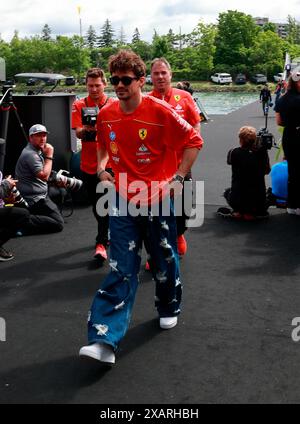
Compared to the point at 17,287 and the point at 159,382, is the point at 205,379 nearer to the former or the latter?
the point at 159,382

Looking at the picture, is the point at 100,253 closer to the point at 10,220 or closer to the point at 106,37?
the point at 10,220

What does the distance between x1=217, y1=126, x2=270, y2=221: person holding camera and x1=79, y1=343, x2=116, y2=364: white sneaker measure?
3.69 meters

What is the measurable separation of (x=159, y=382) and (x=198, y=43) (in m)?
103

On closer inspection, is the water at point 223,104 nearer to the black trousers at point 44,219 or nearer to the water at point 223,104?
the water at point 223,104

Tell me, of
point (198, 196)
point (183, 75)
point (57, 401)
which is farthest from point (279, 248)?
point (183, 75)

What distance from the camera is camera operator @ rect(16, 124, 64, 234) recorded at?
623 centimetres

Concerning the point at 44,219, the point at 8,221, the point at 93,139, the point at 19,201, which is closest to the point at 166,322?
the point at 93,139

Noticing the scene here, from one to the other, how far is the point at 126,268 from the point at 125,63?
1276 millimetres

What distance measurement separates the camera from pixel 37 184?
6.37m

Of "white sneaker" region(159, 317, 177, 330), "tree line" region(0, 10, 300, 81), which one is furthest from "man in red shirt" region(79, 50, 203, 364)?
"tree line" region(0, 10, 300, 81)

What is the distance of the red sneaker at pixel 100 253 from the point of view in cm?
528

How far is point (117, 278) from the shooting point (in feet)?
11.4

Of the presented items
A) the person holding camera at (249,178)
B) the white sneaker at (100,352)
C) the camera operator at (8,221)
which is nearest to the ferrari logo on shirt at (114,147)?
the white sneaker at (100,352)

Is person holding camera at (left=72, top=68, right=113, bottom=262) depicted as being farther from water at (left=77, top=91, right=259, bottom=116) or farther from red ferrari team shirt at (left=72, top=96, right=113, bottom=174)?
water at (left=77, top=91, right=259, bottom=116)
